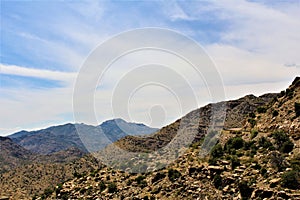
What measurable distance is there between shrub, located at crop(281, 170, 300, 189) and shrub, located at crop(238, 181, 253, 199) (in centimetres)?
331

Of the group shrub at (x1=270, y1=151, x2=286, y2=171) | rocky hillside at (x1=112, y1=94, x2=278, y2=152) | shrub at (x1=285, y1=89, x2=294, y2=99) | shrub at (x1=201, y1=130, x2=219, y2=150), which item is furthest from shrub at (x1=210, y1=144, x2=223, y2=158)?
rocky hillside at (x1=112, y1=94, x2=278, y2=152)

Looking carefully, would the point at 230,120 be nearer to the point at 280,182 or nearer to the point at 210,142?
the point at 210,142

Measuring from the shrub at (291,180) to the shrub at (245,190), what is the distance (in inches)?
130

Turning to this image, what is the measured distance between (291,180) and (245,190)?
4.51 metres

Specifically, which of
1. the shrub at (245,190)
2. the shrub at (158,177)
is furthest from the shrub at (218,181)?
the shrub at (158,177)

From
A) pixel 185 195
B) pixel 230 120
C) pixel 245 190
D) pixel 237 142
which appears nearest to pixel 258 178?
pixel 245 190

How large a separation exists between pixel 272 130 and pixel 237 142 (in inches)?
196

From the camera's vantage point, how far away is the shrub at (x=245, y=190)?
2964 centimetres

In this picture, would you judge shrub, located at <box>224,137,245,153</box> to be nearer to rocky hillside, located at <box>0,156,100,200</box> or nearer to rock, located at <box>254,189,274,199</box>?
rock, located at <box>254,189,274,199</box>

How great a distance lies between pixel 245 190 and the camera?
30172 millimetres

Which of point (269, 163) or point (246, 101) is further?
point (246, 101)

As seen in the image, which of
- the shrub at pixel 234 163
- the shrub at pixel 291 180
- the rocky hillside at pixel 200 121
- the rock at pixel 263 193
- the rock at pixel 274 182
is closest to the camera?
the shrub at pixel 291 180

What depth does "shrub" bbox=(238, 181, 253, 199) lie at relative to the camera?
29642mm

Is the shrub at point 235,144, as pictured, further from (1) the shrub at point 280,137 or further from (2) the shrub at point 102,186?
(2) the shrub at point 102,186
